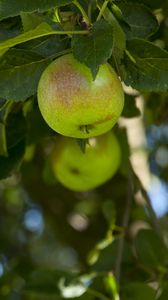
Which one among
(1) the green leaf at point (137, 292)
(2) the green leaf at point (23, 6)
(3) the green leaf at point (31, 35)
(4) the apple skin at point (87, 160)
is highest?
(2) the green leaf at point (23, 6)

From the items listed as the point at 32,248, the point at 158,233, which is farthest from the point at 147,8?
the point at 32,248

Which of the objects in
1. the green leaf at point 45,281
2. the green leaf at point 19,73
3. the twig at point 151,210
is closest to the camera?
the green leaf at point 19,73

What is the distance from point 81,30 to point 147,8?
0.25 metres

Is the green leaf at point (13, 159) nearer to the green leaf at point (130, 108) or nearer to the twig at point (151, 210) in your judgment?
the green leaf at point (130, 108)

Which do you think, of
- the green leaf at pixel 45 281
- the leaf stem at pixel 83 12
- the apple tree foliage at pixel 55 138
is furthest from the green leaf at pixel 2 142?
the leaf stem at pixel 83 12

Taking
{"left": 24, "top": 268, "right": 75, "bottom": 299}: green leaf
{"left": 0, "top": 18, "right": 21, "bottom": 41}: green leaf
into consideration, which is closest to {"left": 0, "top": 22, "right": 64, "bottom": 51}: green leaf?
{"left": 0, "top": 18, "right": 21, "bottom": 41}: green leaf

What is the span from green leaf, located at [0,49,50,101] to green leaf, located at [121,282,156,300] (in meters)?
0.78

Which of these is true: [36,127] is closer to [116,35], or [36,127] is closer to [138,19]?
[138,19]

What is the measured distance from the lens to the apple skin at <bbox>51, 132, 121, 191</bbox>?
87.4 inches

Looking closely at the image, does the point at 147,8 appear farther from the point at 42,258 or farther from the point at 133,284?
the point at 42,258

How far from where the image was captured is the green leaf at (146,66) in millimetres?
1335

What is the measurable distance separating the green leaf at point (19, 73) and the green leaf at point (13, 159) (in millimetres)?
519

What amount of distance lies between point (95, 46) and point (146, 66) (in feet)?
0.53

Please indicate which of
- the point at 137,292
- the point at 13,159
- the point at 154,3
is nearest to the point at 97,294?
the point at 137,292
